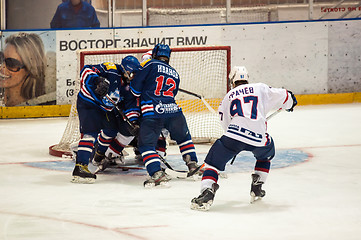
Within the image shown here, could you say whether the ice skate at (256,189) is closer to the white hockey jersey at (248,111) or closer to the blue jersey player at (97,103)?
the white hockey jersey at (248,111)

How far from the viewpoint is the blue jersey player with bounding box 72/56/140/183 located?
5.14m

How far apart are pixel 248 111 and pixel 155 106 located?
1064mm

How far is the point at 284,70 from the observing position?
10.1m

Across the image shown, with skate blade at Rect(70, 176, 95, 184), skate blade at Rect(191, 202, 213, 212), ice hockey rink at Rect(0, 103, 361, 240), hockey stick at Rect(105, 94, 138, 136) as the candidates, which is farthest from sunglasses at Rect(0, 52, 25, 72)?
skate blade at Rect(191, 202, 213, 212)

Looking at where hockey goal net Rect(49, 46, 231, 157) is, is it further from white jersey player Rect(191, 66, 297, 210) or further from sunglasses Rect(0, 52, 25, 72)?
white jersey player Rect(191, 66, 297, 210)

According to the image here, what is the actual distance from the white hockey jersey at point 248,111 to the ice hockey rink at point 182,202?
47 cm

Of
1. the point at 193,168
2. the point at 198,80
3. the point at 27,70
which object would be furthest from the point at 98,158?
the point at 27,70

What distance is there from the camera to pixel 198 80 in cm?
846

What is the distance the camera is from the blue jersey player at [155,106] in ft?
16.2

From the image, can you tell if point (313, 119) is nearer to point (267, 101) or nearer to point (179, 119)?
point (179, 119)

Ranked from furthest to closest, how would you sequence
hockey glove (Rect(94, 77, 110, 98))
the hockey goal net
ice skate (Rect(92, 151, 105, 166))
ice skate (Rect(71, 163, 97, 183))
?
the hockey goal net < ice skate (Rect(92, 151, 105, 166)) < ice skate (Rect(71, 163, 97, 183)) < hockey glove (Rect(94, 77, 110, 98))

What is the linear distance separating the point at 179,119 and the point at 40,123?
400 cm

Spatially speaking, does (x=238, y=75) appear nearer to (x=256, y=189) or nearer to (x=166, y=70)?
(x=256, y=189)

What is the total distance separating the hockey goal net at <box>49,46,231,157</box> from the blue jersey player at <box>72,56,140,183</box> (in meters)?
1.39
